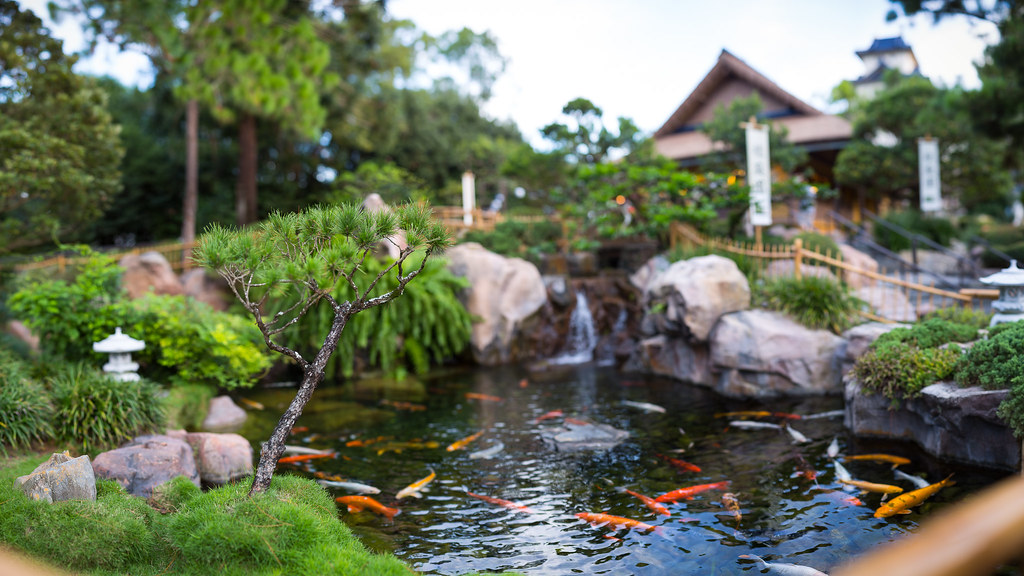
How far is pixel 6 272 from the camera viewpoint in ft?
41.4

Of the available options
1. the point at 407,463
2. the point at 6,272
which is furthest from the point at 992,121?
the point at 6,272

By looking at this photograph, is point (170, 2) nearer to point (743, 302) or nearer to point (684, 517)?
point (743, 302)

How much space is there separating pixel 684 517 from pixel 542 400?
17.0 feet

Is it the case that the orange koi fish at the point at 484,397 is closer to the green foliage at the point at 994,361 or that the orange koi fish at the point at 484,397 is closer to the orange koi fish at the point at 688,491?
the orange koi fish at the point at 688,491

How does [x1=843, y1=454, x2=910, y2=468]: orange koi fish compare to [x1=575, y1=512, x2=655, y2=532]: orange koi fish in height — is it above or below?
above

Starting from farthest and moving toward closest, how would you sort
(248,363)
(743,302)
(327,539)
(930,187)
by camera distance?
(930,187) < (743,302) < (248,363) < (327,539)

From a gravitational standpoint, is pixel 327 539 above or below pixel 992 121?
below

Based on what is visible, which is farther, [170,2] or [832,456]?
[170,2]

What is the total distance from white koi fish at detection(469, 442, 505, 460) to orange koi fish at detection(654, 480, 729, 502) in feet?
7.85

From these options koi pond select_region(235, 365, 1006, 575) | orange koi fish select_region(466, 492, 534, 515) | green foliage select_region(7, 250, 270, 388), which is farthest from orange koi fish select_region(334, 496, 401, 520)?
green foliage select_region(7, 250, 270, 388)

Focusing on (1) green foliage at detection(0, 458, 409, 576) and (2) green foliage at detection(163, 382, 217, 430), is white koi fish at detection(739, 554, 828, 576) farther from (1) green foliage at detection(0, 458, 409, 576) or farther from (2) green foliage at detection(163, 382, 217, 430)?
(2) green foliage at detection(163, 382, 217, 430)

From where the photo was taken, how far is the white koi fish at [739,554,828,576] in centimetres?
464

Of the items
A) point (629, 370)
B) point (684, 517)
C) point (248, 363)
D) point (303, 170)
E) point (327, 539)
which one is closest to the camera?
point (327, 539)

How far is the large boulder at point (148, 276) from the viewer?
588 inches
